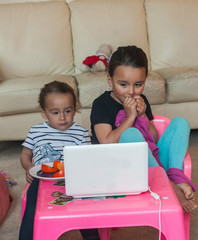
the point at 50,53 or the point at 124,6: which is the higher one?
the point at 124,6

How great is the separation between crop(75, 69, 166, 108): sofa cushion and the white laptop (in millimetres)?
1587

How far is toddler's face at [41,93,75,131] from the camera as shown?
1.52 m

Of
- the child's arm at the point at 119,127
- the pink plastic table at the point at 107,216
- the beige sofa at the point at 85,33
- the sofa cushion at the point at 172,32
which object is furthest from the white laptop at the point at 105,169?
the sofa cushion at the point at 172,32

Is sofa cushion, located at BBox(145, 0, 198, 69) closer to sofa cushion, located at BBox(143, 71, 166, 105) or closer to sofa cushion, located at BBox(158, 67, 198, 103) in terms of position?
sofa cushion, located at BBox(158, 67, 198, 103)

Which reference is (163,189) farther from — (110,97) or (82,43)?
(82,43)

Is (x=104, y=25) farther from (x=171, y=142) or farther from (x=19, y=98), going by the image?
(x=171, y=142)

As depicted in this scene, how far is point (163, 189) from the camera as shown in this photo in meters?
1.02

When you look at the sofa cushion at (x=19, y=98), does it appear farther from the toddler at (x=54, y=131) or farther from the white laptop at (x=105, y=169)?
the white laptop at (x=105, y=169)

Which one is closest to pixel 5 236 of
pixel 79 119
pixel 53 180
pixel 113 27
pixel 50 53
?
pixel 53 180

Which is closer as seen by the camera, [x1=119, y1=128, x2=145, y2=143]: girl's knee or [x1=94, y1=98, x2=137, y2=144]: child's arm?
[x1=119, y1=128, x2=145, y2=143]: girl's knee

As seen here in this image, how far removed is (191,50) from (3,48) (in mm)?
1467

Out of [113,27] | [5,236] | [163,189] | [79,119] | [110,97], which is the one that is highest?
[113,27]

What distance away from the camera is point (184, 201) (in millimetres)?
1208

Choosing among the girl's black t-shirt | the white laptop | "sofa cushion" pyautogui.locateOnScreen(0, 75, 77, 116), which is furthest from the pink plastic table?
"sofa cushion" pyautogui.locateOnScreen(0, 75, 77, 116)
